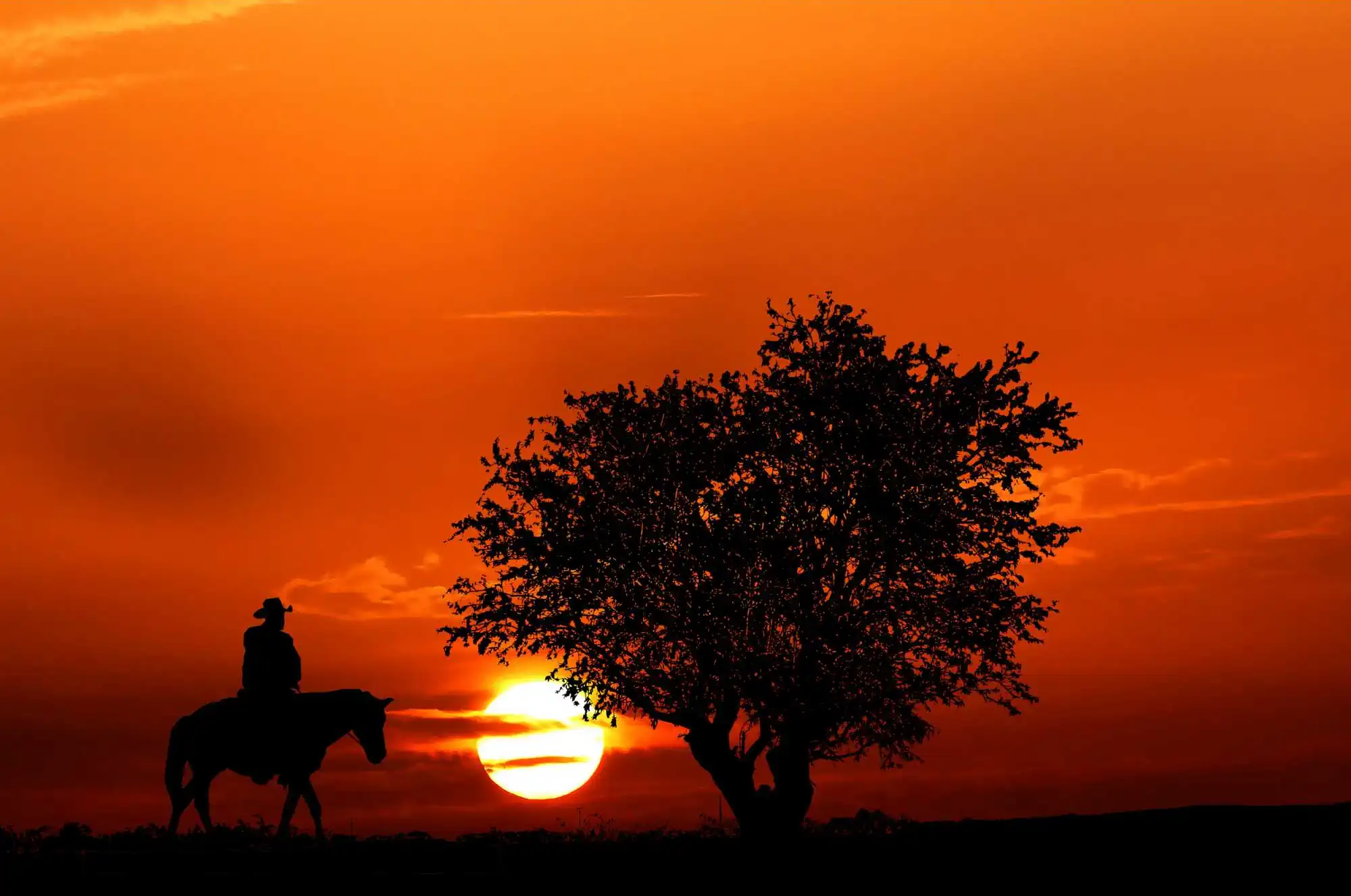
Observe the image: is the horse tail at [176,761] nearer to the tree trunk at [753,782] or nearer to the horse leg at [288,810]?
the horse leg at [288,810]

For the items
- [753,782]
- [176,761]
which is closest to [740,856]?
[753,782]

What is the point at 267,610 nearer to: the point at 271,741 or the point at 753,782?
the point at 271,741

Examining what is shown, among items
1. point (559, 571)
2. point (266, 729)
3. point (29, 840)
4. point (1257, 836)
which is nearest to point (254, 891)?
point (266, 729)

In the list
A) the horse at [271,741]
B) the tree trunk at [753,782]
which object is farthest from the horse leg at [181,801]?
the tree trunk at [753,782]

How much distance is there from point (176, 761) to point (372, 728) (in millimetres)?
4540

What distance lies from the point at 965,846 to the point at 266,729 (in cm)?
1484

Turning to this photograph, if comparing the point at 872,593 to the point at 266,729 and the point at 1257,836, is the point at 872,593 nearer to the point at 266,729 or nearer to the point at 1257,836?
the point at 1257,836

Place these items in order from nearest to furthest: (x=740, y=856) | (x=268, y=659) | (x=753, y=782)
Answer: (x=740, y=856) → (x=268, y=659) → (x=753, y=782)

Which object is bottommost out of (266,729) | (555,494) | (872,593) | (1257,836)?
(1257,836)

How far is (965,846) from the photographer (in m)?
30.8

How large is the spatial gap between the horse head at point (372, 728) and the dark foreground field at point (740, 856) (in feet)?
6.08

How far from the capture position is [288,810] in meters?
32.7

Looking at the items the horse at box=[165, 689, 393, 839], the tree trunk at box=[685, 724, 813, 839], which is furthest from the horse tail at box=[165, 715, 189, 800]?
the tree trunk at box=[685, 724, 813, 839]

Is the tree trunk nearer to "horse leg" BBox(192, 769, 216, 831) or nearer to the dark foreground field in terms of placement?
the dark foreground field
